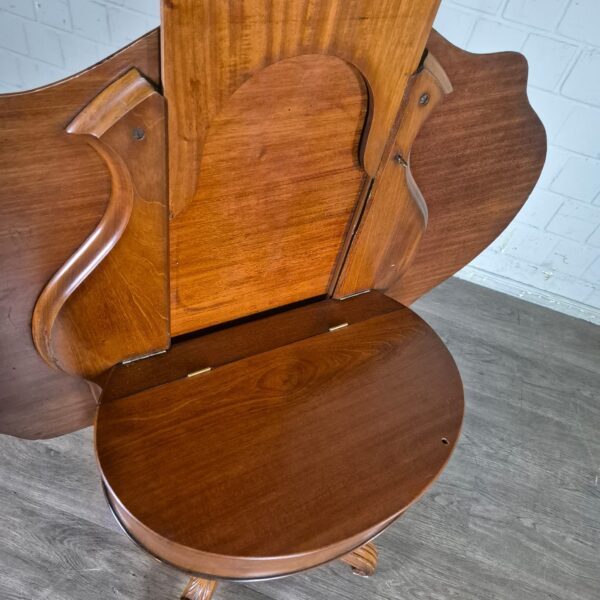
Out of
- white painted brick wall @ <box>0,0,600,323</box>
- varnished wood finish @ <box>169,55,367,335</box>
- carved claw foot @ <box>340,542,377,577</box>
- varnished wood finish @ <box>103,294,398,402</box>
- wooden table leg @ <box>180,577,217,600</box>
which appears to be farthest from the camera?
white painted brick wall @ <box>0,0,600,323</box>

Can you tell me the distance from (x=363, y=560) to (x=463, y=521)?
1.02 ft

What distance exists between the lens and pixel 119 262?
598mm

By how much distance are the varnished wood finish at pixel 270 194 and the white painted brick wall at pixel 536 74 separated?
0.98m

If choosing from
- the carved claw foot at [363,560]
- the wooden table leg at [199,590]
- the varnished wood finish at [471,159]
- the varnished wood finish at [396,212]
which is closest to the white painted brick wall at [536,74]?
the varnished wood finish at [471,159]

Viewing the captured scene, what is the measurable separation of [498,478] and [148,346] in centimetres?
103

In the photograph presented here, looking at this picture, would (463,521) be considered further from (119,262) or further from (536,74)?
(536,74)

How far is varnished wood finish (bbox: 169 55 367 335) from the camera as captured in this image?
55 cm

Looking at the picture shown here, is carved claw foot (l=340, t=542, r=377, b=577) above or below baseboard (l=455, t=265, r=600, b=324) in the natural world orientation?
above

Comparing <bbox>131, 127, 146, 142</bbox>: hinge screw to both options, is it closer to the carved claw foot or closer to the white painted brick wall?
the carved claw foot

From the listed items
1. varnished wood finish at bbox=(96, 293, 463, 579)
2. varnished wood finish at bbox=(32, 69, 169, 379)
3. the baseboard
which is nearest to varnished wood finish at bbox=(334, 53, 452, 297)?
varnished wood finish at bbox=(96, 293, 463, 579)

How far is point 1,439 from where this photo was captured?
3.96 ft

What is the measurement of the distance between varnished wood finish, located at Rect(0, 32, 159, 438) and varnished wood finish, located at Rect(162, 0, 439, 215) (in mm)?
32

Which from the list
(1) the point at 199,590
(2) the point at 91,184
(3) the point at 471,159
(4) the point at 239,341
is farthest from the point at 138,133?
(1) the point at 199,590

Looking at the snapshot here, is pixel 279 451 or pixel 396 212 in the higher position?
pixel 396 212
